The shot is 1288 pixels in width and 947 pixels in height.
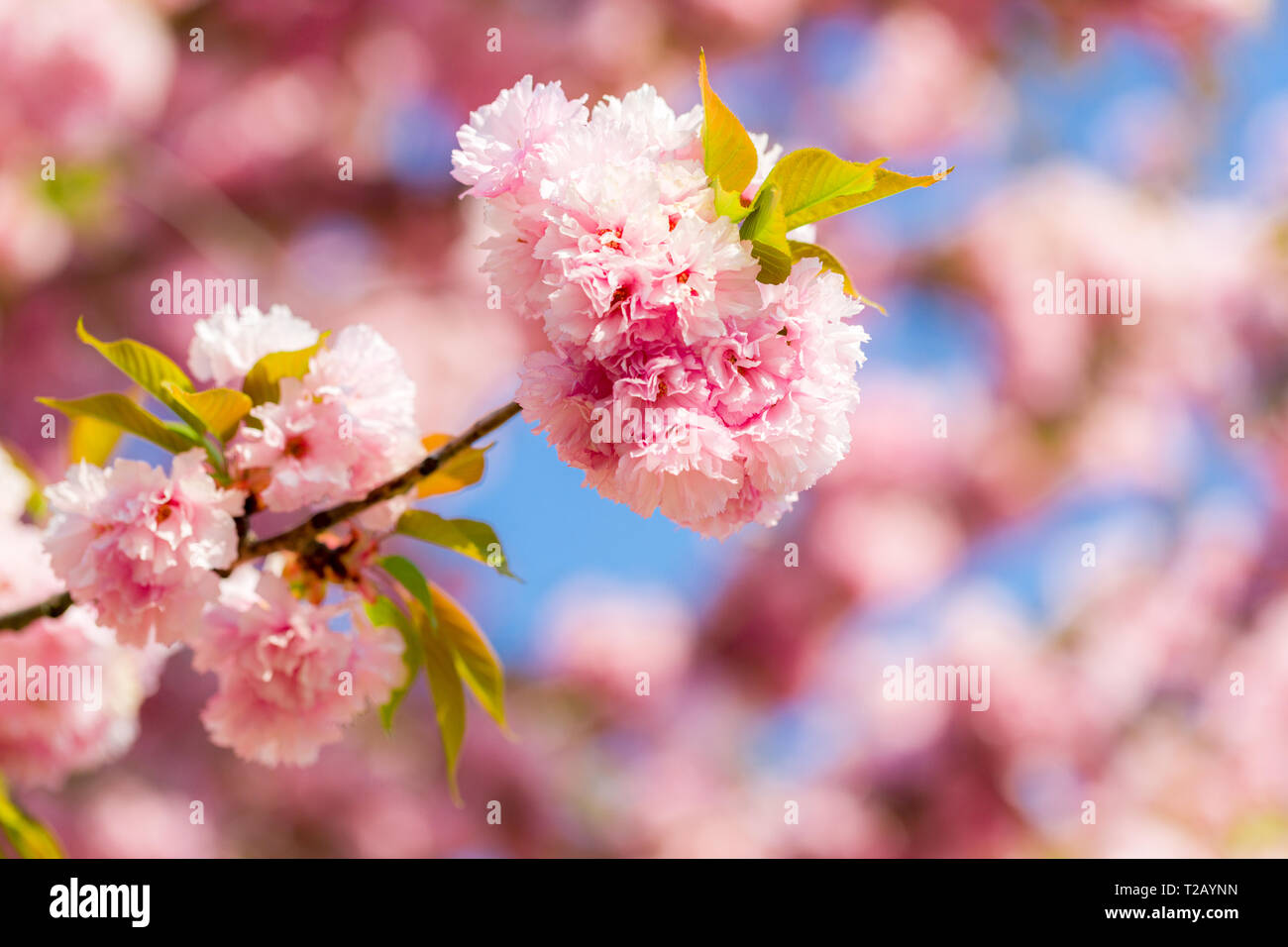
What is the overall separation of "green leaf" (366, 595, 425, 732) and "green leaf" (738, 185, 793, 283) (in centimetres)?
37

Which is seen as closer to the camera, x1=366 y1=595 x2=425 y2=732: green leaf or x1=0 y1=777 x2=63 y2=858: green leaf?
x1=366 y1=595 x2=425 y2=732: green leaf

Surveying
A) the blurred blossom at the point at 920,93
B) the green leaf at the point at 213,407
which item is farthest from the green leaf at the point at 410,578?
the blurred blossom at the point at 920,93

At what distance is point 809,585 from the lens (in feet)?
11.1

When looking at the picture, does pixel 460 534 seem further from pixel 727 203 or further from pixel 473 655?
pixel 727 203

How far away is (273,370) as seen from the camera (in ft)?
2.36

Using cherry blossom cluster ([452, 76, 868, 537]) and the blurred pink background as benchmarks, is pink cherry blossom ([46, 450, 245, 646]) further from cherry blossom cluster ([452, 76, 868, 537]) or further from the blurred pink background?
the blurred pink background

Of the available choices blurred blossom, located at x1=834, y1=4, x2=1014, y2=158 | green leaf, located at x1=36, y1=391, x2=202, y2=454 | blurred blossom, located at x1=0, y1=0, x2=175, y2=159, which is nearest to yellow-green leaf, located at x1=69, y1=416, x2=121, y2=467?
green leaf, located at x1=36, y1=391, x2=202, y2=454

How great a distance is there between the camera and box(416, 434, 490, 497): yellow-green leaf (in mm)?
715

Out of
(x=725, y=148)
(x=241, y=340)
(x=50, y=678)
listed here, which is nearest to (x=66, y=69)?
(x=50, y=678)

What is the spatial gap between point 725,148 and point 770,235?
0.18 ft

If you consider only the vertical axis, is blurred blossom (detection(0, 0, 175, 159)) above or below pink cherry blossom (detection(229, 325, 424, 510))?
above

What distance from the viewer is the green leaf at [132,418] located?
710mm
